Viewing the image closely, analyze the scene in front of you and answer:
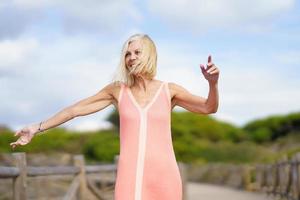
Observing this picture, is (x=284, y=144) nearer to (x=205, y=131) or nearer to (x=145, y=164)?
(x=205, y=131)

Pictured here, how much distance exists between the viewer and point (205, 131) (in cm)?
5288

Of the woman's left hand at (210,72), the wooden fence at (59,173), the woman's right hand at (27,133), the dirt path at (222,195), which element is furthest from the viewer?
the dirt path at (222,195)

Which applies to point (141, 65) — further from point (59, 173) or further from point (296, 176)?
point (296, 176)

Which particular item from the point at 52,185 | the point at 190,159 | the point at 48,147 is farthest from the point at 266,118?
the point at 52,185

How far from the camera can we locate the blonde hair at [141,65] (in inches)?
149

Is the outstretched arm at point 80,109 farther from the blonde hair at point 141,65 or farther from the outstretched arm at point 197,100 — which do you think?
the outstretched arm at point 197,100

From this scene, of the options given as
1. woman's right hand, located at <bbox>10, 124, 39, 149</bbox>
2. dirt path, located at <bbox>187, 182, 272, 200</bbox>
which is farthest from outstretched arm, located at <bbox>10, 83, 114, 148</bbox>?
dirt path, located at <bbox>187, 182, 272, 200</bbox>

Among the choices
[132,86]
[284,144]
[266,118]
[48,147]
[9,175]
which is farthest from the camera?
[266,118]

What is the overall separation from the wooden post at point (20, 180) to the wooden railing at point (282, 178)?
22.5 ft

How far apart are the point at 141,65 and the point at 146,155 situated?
0.45 metres

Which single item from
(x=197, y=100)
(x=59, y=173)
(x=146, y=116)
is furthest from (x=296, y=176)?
(x=146, y=116)

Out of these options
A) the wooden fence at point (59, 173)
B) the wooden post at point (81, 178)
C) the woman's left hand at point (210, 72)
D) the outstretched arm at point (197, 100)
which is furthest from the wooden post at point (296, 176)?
the woman's left hand at point (210, 72)

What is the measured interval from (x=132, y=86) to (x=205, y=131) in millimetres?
49203

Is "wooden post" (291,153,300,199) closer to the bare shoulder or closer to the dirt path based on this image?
the dirt path
